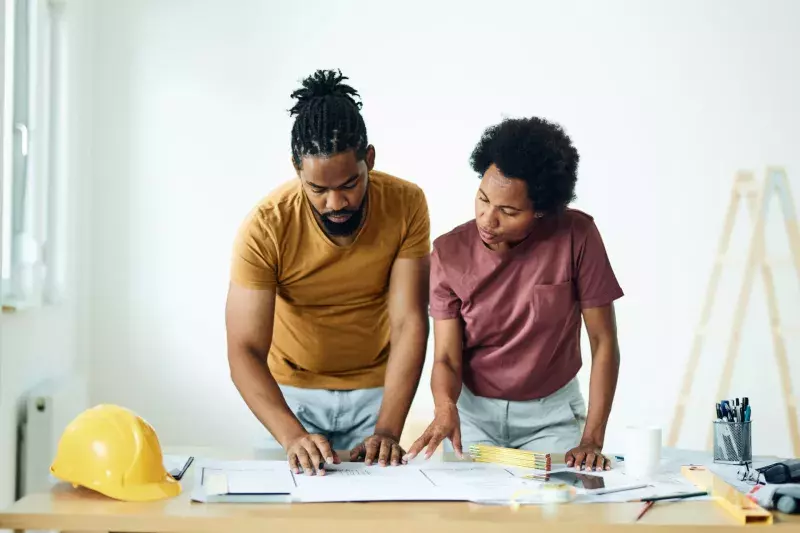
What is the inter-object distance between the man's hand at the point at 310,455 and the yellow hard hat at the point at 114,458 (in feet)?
0.75

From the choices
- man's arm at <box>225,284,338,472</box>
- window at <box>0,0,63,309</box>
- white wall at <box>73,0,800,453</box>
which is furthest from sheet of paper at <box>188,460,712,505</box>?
white wall at <box>73,0,800,453</box>

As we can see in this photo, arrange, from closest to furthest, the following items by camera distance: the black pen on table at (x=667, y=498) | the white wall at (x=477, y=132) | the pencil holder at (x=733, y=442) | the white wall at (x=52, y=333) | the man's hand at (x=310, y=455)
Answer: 1. the black pen on table at (x=667, y=498)
2. the man's hand at (x=310, y=455)
3. the pencil holder at (x=733, y=442)
4. the white wall at (x=52, y=333)
5. the white wall at (x=477, y=132)

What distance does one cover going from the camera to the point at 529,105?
12.1 feet

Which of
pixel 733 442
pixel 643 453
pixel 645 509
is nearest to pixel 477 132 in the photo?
pixel 733 442

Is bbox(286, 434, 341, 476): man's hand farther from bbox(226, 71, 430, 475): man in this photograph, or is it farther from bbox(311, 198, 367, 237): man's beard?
bbox(311, 198, 367, 237): man's beard

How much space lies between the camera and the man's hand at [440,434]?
166cm

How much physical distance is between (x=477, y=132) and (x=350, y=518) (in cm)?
257

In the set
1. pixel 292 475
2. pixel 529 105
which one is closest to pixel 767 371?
pixel 529 105

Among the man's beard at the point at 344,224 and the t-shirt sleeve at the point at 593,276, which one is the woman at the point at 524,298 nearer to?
the t-shirt sleeve at the point at 593,276

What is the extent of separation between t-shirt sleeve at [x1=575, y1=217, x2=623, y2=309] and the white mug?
0.37 meters

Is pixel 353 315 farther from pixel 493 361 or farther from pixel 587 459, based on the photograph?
pixel 587 459

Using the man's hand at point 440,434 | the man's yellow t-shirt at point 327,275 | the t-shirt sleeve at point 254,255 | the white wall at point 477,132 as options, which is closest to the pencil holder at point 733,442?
the man's hand at point 440,434

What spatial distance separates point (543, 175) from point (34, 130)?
171cm

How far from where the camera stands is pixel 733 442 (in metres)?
1.77
